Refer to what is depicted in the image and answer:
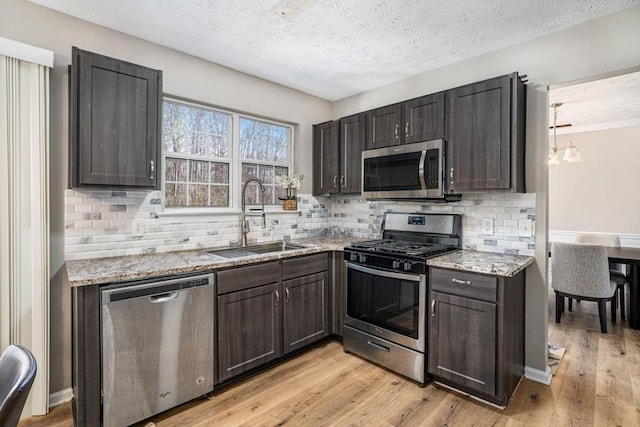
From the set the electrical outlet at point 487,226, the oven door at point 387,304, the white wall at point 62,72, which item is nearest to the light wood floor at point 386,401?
the oven door at point 387,304

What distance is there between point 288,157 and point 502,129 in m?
2.10

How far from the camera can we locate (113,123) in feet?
6.81

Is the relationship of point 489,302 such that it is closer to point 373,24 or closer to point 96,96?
point 373,24

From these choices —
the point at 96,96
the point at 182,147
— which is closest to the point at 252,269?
the point at 182,147

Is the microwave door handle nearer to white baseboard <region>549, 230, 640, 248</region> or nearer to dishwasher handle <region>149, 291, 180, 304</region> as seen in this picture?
dishwasher handle <region>149, 291, 180, 304</region>

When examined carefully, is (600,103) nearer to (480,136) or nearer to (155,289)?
(480,136)

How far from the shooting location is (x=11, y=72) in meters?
1.94

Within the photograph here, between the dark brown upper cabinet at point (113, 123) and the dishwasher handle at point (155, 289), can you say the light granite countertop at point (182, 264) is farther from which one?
the dark brown upper cabinet at point (113, 123)

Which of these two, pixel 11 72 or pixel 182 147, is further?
pixel 182 147

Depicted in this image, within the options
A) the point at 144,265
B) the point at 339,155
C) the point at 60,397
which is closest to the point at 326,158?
the point at 339,155

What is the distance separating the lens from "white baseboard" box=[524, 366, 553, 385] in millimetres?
2391

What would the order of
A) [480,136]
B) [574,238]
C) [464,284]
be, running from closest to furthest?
[464,284] < [480,136] < [574,238]

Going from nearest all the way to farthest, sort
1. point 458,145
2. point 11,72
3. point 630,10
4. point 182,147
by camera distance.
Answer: point 11,72
point 630,10
point 458,145
point 182,147

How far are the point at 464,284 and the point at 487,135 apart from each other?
1.09 m
